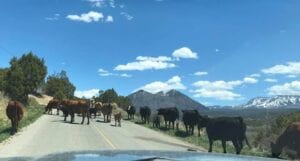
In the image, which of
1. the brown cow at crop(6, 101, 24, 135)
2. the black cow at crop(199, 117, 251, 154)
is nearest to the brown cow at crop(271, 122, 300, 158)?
the black cow at crop(199, 117, 251, 154)

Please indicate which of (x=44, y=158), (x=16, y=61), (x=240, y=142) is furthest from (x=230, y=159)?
→ (x=16, y=61)

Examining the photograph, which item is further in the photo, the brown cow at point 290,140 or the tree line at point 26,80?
the tree line at point 26,80

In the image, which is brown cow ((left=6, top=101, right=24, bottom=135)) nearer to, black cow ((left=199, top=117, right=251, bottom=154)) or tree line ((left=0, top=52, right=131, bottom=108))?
black cow ((left=199, top=117, right=251, bottom=154))

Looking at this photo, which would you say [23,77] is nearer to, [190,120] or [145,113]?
[145,113]

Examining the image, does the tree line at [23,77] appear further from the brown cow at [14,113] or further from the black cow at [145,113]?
the brown cow at [14,113]

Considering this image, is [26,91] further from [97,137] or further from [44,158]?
[44,158]

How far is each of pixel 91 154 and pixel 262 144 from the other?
29962mm

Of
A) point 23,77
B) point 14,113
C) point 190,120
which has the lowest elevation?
point 14,113

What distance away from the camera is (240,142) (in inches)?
1062

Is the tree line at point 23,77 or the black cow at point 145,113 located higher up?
the tree line at point 23,77

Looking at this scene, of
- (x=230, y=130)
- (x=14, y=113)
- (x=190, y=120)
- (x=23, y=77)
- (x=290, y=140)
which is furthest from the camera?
(x=23, y=77)

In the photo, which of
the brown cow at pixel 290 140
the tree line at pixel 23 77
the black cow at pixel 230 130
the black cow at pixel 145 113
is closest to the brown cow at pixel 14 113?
the black cow at pixel 230 130

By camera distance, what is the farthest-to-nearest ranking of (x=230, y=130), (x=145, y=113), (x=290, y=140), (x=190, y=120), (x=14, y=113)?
(x=145, y=113)
(x=190, y=120)
(x=14, y=113)
(x=230, y=130)
(x=290, y=140)

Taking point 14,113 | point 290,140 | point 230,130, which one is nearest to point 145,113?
point 14,113
